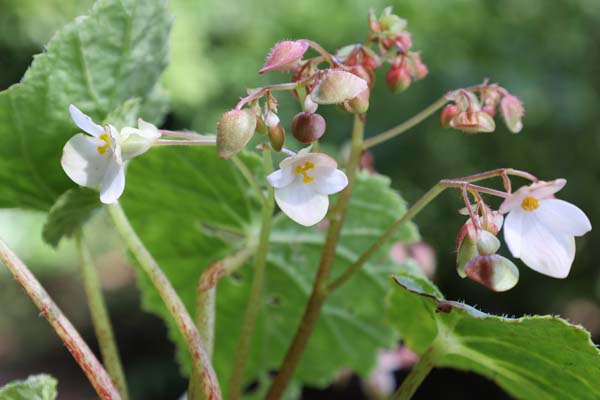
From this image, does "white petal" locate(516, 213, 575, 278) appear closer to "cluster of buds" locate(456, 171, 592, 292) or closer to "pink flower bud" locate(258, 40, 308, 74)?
"cluster of buds" locate(456, 171, 592, 292)

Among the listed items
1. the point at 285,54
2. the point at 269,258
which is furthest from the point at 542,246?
the point at 269,258

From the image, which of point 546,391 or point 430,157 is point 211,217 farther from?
point 430,157

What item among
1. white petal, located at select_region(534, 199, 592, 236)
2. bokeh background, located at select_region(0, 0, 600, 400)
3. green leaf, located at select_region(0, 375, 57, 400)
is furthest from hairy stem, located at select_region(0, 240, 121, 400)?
bokeh background, located at select_region(0, 0, 600, 400)

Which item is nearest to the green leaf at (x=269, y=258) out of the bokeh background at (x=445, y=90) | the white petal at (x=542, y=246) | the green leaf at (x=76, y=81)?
the green leaf at (x=76, y=81)

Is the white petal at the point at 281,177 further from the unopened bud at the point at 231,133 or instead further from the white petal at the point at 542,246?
the white petal at the point at 542,246

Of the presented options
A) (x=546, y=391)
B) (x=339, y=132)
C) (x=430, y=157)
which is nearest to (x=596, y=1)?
(x=430, y=157)
